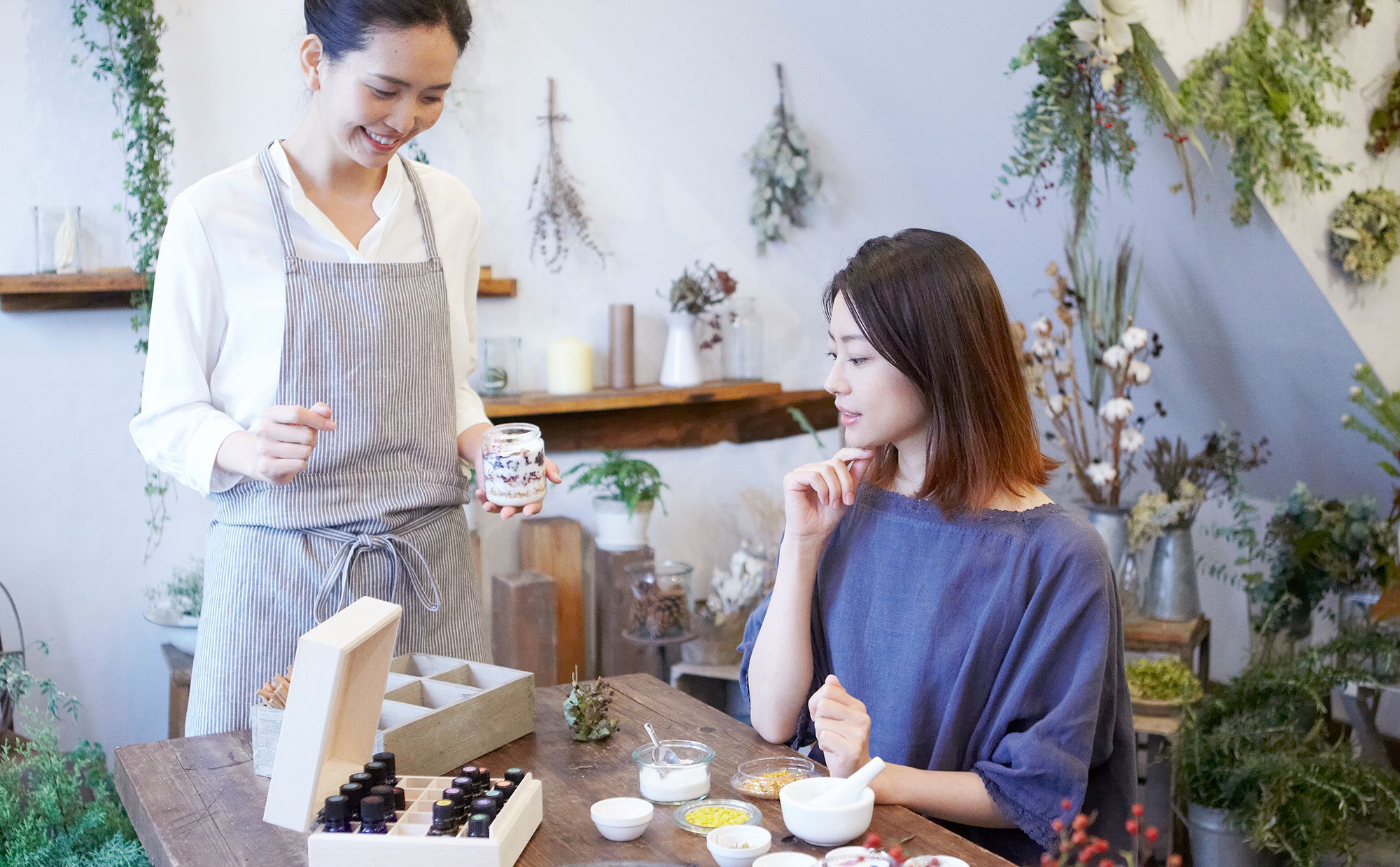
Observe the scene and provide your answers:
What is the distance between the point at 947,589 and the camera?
5.35 feet

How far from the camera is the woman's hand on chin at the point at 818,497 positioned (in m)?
1.69

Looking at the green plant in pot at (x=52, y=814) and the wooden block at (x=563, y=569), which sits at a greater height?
the wooden block at (x=563, y=569)

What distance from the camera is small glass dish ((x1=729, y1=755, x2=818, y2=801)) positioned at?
142cm

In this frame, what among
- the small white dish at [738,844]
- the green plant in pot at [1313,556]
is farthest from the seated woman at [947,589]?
the green plant in pot at [1313,556]

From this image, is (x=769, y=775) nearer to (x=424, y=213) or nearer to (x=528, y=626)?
(x=424, y=213)

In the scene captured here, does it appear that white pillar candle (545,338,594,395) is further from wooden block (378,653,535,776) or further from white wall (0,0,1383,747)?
wooden block (378,653,535,776)

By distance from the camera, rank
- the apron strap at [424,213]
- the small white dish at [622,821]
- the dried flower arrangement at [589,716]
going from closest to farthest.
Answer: the small white dish at [622,821], the dried flower arrangement at [589,716], the apron strap at [424,213]

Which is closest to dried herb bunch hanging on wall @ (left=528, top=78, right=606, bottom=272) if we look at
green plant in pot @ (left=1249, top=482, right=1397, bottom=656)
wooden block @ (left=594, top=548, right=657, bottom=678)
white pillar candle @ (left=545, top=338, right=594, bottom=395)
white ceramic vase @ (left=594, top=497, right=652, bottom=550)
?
white pillar candle @ (left=545, top=338, right=594, bottom=395)

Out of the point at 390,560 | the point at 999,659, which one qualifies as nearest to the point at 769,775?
the point at 999,659

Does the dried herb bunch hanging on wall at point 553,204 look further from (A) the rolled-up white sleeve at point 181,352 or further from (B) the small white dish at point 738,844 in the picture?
(B) the small white dish at point 738,844

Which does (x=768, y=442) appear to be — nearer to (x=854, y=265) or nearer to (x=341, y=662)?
(x=854, y=265)

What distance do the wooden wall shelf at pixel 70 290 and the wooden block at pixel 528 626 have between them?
119 cm

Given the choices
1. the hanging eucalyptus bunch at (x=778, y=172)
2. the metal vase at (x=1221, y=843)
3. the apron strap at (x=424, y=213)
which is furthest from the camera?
the hanging eucalyptus bunch at (x=778, y=172)

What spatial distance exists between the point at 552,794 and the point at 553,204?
2.41 metres
